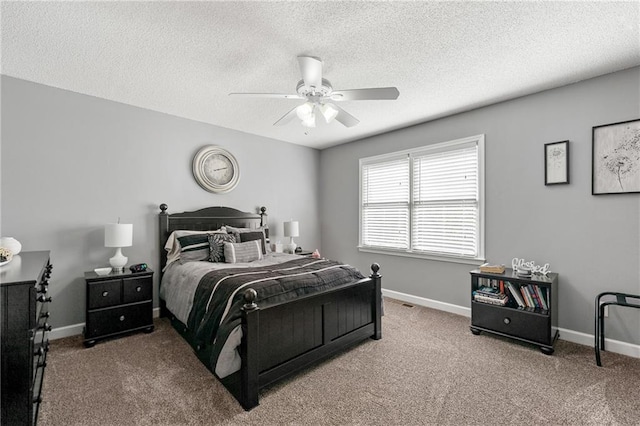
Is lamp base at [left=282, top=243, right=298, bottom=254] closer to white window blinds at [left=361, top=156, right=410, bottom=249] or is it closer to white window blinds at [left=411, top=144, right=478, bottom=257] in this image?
white window blinds at [left=361, top=156, right=410, bottom=249]

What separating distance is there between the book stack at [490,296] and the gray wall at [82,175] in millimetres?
3616

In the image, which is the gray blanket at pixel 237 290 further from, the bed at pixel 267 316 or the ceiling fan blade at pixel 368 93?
the ceiling fan blade at pixel 368 93

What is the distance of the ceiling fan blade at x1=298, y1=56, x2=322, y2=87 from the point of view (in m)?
2.07

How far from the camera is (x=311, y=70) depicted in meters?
2.15

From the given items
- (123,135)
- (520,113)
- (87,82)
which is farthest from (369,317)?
(87,82)

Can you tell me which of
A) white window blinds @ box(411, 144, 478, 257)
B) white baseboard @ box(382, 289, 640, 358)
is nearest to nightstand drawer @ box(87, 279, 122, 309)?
white window blinds @ box(411, 144, 478, 257)

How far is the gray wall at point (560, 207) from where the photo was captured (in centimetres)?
271

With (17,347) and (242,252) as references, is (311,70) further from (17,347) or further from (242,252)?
(17,347)

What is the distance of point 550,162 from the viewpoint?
310cm

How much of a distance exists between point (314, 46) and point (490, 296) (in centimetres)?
300

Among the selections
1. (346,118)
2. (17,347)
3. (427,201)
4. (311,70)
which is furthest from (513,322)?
(17,347)

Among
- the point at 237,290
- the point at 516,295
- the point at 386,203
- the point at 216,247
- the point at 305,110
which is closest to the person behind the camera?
the point at 237,290

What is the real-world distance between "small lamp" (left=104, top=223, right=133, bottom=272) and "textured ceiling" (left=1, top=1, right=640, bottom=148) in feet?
4.85

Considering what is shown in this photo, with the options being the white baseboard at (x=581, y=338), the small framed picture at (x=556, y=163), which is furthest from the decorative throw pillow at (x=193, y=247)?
the small framed picture at (x=556, y=163)
